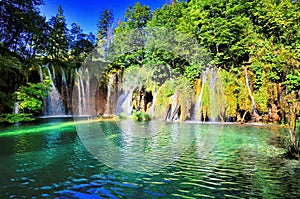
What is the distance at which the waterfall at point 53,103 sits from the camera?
934 inches

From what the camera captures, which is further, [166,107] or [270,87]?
[166,107]

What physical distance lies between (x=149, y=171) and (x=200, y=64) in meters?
17.4

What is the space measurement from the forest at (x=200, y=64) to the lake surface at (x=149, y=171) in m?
6.73

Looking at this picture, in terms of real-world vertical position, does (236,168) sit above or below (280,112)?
below

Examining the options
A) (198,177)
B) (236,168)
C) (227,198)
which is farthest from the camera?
(236,168)

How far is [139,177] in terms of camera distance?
17.6 ft

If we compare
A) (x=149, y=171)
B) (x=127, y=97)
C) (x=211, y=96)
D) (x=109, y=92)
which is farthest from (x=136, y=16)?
(x=149, y=171)

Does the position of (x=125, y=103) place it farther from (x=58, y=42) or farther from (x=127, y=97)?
(x=58, y=42)

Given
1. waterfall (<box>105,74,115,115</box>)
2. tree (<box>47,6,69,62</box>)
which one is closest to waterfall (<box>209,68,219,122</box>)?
waterfall (<box>105,74,115,115</box>)

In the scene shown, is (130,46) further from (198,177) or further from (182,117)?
(198,177)

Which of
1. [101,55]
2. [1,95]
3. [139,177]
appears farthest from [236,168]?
[101,55]

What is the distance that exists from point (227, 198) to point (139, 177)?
1.91 m

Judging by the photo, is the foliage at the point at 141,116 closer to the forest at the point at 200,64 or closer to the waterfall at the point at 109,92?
the forest at the point at 200,64

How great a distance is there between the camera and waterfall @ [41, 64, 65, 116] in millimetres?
23720
